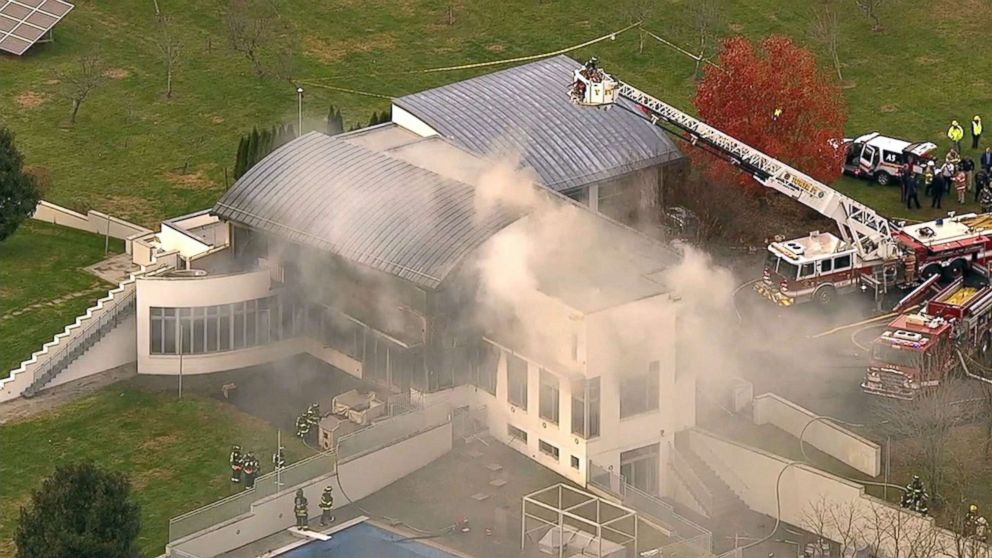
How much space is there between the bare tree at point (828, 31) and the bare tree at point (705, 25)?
358 cm

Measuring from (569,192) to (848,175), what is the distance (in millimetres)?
12858

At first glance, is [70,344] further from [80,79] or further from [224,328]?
[80,79]

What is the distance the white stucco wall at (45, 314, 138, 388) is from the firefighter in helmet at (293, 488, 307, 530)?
1083 cm

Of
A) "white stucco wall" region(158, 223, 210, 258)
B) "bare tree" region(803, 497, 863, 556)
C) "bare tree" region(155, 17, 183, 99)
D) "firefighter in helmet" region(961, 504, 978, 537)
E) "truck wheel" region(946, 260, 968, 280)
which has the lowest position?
"bare tree" region(803, 497, 863, 556)

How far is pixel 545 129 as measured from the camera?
7700 cm

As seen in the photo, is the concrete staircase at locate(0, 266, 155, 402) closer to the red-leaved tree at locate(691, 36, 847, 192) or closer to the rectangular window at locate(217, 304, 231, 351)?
the rectangular window at locate(217, 304, 231, 351)

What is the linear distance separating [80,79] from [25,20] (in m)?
4.93

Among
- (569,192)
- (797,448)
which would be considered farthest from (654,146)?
(797,448)

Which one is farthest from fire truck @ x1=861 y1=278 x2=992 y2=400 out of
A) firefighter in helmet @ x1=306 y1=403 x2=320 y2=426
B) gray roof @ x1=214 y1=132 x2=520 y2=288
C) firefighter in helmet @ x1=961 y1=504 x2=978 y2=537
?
firefighter in helmet @ x1=306 y1=403 x2=320 y2=426

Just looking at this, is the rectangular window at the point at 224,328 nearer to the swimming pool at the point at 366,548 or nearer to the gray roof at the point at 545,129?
the gray roof at the point at 545,129

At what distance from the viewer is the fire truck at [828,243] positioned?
72.9 meters

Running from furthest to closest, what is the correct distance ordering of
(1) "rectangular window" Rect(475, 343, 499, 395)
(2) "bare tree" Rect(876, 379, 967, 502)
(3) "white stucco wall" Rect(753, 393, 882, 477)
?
(1) "rectangular window" Rect(475, 343, 499, 395) < (3) "white stucco wall" Rect(753, 393, 882, 477) < (2) "bare tree" Rect(876, 379, 967, 502)

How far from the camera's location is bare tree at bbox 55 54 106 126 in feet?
291

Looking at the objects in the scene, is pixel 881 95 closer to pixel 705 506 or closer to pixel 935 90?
pixel 935 90
